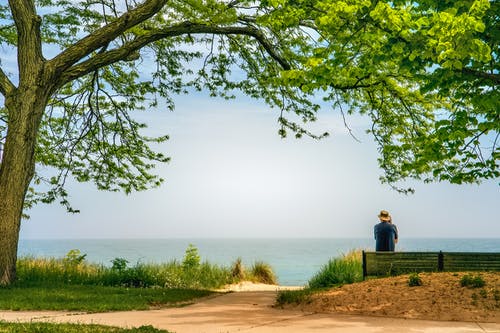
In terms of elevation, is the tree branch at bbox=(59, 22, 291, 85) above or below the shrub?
above

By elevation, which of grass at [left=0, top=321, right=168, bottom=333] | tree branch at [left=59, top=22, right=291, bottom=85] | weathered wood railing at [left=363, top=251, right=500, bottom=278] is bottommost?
grass at [left=0, top=321, right=168, bottom=333]

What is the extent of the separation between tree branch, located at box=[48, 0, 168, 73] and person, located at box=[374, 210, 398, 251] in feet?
30.9

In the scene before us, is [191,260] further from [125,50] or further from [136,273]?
[125,50]

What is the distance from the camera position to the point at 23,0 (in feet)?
55.0

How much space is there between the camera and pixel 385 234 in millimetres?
15047

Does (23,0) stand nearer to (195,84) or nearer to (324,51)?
(195,84)

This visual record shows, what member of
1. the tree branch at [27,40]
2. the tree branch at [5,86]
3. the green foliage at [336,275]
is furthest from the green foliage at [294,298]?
the tree branch at [5,86]

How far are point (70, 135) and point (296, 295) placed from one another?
13330mm

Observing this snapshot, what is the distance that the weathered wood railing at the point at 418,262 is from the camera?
1316 centimetres

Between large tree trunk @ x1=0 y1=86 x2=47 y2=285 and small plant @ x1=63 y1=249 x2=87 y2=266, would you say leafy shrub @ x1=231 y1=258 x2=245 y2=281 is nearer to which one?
small plant @ x1=63 y1=249 x2=87 y2=266

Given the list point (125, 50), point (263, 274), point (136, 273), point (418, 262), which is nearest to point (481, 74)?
point (418, 262)

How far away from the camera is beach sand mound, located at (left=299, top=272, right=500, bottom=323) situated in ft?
31.4

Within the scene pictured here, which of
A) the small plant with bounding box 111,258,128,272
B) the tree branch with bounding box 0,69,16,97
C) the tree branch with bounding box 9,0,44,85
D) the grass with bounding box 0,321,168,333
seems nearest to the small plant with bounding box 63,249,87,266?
the small plant with bounding box 111,258,128,272

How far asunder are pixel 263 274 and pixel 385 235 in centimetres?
755
